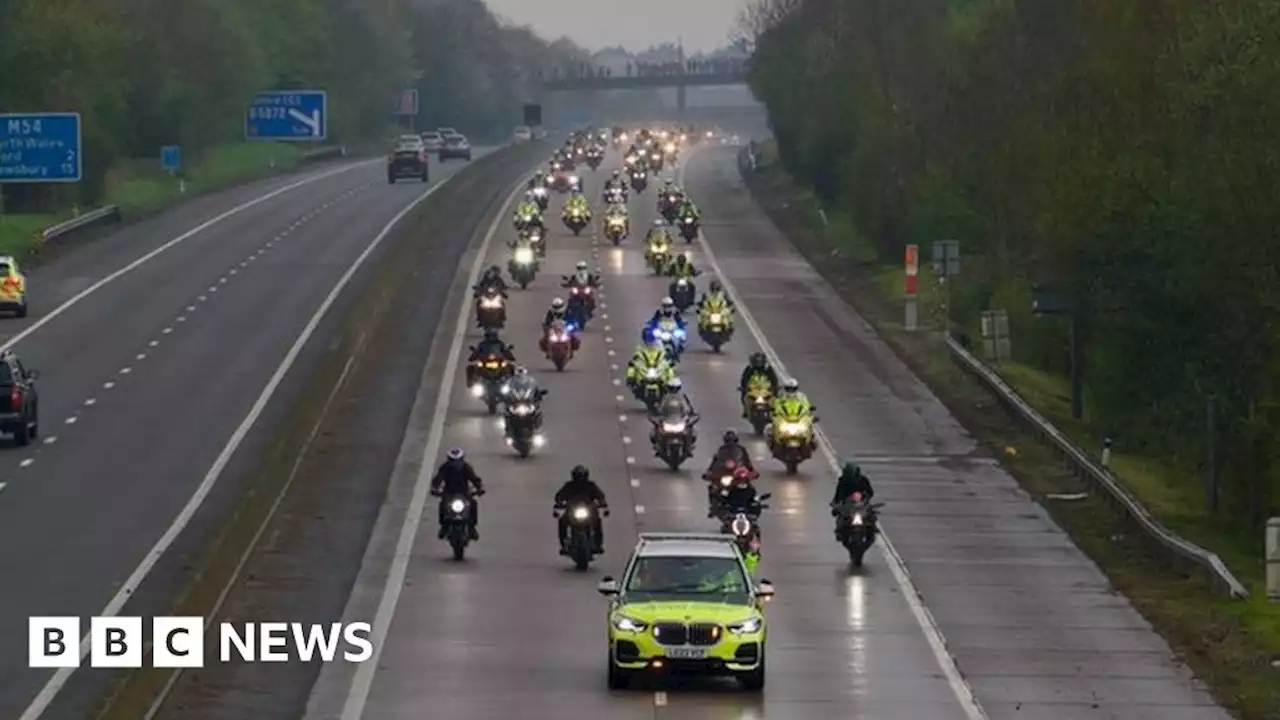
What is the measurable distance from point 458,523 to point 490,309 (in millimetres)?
29463

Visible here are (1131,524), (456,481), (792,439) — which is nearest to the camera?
(456,481)

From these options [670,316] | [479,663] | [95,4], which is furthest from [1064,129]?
[95,4]

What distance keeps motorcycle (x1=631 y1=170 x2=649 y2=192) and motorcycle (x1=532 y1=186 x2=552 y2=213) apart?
12227 millimetres

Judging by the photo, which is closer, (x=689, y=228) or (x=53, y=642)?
(x=53, y=642)

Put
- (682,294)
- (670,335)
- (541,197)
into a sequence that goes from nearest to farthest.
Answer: (670,335) → (682,294) → (541,197)

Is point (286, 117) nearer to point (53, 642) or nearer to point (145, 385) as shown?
point (145, 385)

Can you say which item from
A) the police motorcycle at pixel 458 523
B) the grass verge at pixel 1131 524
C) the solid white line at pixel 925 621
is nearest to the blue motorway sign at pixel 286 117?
the grass verge at pixel 1131 524

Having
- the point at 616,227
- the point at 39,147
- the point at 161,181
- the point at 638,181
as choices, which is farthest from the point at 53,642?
the point at 161,181

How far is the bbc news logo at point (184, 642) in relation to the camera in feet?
86.0

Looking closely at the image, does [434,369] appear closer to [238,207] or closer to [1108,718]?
[1108,718]

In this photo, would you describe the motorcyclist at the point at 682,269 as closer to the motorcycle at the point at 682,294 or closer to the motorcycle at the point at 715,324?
the motorcycle at the point at 682,294

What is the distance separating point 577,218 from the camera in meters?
96.2

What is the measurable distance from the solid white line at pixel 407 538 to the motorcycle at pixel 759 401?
513 centimetres

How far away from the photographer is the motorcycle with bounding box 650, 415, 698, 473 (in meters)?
43.4
